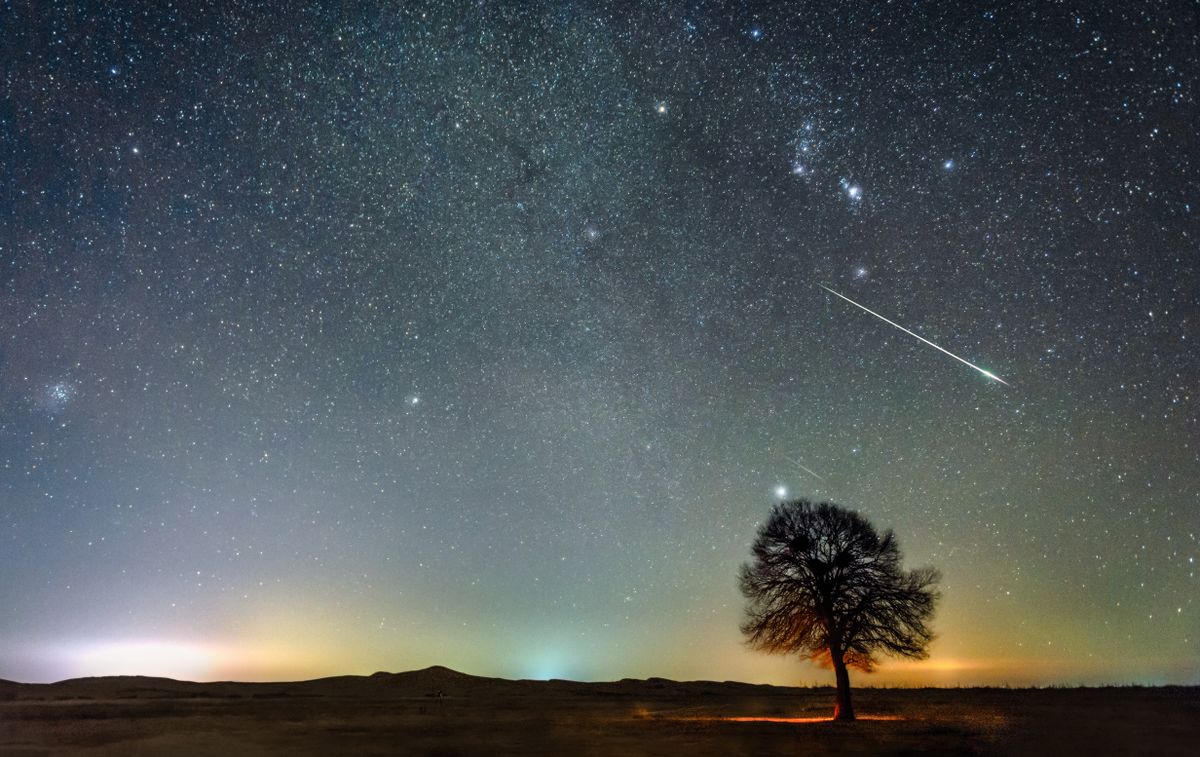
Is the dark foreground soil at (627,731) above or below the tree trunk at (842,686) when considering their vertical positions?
below

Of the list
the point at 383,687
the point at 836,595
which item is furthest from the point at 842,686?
the point at 383,687

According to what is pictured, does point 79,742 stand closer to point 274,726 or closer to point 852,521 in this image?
point 274,726

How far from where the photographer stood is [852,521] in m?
25.0

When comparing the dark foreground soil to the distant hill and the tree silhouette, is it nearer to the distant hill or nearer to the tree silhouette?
the tree silhouette

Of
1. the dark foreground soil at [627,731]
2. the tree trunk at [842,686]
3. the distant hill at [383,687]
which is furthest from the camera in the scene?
the distant hill at [383,687]

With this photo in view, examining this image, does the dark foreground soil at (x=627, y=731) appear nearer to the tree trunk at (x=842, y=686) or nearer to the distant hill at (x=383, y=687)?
the tree trunk at (x=842, y=686)

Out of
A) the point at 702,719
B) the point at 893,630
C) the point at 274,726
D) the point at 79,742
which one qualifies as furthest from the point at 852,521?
the point at 79,742

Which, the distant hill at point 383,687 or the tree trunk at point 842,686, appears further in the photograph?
the distant hill at point 383,687

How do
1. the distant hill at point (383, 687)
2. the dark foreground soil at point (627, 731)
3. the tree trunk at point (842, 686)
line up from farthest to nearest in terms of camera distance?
the distant hill at point (383, 687), the tree trunk at point (842, 686), the dark foreground soil at point (627, 731)

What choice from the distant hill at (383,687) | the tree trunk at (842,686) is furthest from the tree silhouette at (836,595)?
the distant hill at (383,687)

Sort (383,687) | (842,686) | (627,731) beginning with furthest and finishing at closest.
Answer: (383,687), (842,686), (627,731)

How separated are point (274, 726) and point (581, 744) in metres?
11.5

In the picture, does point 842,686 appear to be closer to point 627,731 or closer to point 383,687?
point 627,731

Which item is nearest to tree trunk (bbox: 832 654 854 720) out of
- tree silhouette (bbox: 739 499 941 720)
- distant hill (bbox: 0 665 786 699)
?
tree silhouette (bbox: 739 499 941 720)
